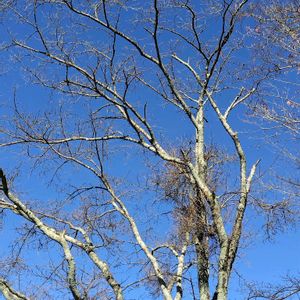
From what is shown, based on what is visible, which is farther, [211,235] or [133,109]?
[211,235]

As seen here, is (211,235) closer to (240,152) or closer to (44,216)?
(240,152)

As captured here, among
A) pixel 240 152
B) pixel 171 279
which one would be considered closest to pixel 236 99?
pixel 240 152

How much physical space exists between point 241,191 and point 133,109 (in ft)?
6.73

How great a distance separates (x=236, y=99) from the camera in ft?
30.2

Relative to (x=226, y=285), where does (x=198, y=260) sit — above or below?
above

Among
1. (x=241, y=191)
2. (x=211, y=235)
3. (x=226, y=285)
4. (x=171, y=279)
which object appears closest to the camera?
(x=226, y=285)

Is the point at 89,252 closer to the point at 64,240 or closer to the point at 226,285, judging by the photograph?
the point at 64,240

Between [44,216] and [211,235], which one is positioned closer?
[211,235]

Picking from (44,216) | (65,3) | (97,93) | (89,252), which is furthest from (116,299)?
(65,3)

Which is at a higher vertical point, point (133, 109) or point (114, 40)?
point (114, 40)

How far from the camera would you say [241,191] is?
22.8ft

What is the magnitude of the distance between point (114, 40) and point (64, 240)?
329 centimetres

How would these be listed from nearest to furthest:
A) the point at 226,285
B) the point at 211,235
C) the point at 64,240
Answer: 1. the point at 226,285
2. the point at 64,240
3. the point at 211,235

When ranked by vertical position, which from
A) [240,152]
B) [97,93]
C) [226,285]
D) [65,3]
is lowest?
[226,285]
